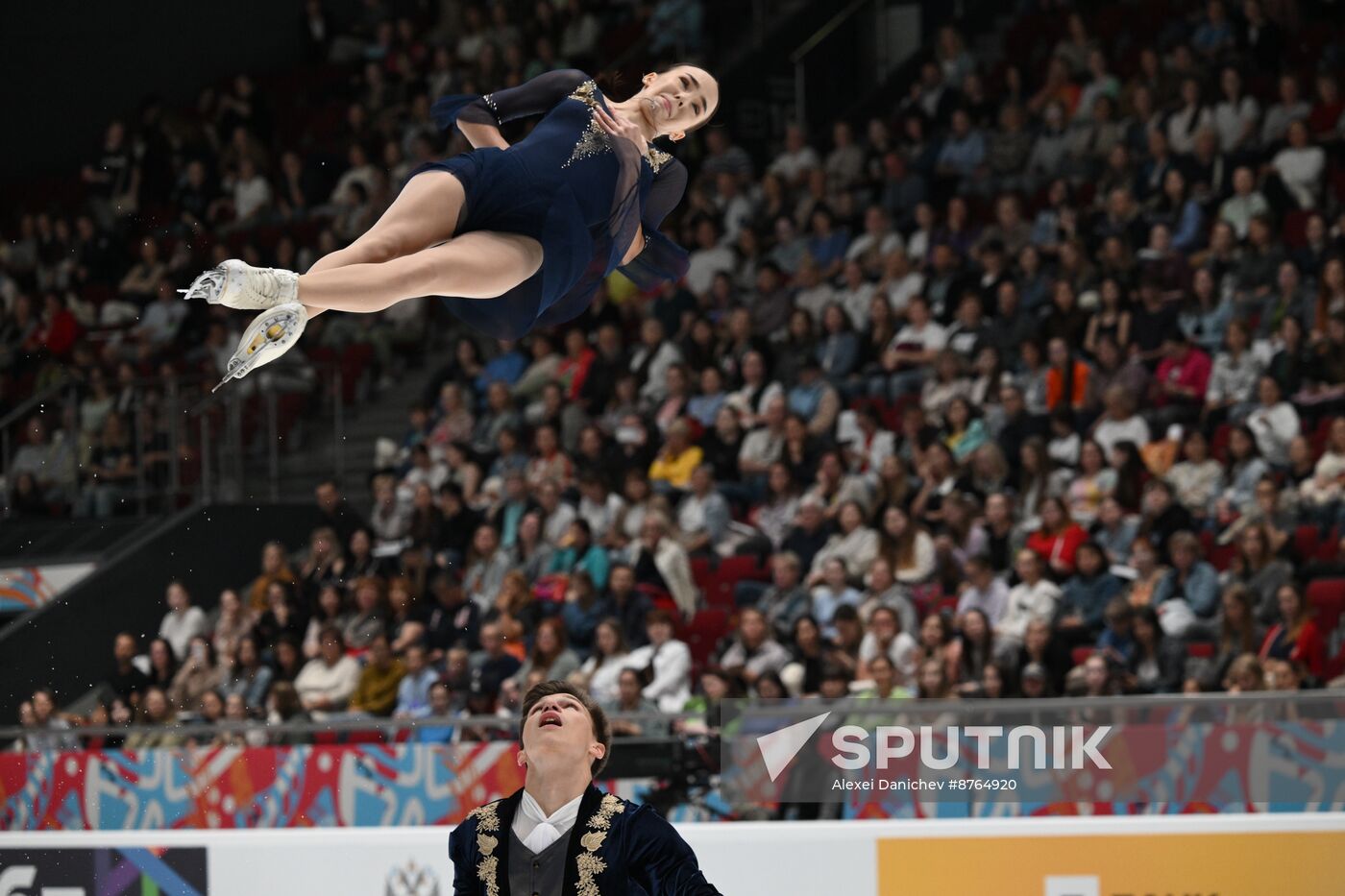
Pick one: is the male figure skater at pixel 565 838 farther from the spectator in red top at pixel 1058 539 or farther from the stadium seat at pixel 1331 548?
the stadium seat at pixel 1331 548

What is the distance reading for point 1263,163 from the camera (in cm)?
1031

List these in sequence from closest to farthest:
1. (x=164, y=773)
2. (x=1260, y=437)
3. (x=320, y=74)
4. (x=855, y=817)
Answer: (x=855, y=817) < (x=164, y=773) < (x=1260, y=437) < (x=320, y=74)

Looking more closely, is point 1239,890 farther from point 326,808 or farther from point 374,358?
point 374,358

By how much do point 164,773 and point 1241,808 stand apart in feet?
11.6

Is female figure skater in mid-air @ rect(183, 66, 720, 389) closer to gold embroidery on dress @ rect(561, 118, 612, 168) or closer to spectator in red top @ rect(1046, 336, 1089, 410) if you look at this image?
gold embroidery on dress @ rect(561, 118, 612, 168)

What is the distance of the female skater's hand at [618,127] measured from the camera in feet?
16.1

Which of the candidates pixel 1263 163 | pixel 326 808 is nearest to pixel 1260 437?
pixel 1263 163

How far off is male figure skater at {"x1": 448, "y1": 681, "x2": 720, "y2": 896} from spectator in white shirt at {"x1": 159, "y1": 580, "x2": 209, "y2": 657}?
6145 mm

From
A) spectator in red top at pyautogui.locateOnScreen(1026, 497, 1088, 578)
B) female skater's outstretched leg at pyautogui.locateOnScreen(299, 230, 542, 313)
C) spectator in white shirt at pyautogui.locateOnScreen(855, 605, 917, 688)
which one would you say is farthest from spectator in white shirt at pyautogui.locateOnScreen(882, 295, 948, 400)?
female skater's outstretched leg at pyautogui.locateOnScreen(299, 230, 542, 313)

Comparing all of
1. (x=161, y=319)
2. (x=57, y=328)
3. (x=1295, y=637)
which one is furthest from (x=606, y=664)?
(x=57, y=328)

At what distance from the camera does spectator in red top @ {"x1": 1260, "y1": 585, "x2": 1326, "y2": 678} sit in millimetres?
7711

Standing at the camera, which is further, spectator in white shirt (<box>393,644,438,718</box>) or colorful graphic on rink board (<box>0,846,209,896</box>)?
spectator in white shirt (<box>393,644,438,718</box>)

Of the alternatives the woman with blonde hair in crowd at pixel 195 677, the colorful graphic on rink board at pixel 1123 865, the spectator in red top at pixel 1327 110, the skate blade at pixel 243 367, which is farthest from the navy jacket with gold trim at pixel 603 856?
the spectator in red top at pixel 1327 110

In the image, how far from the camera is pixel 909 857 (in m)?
5.52
